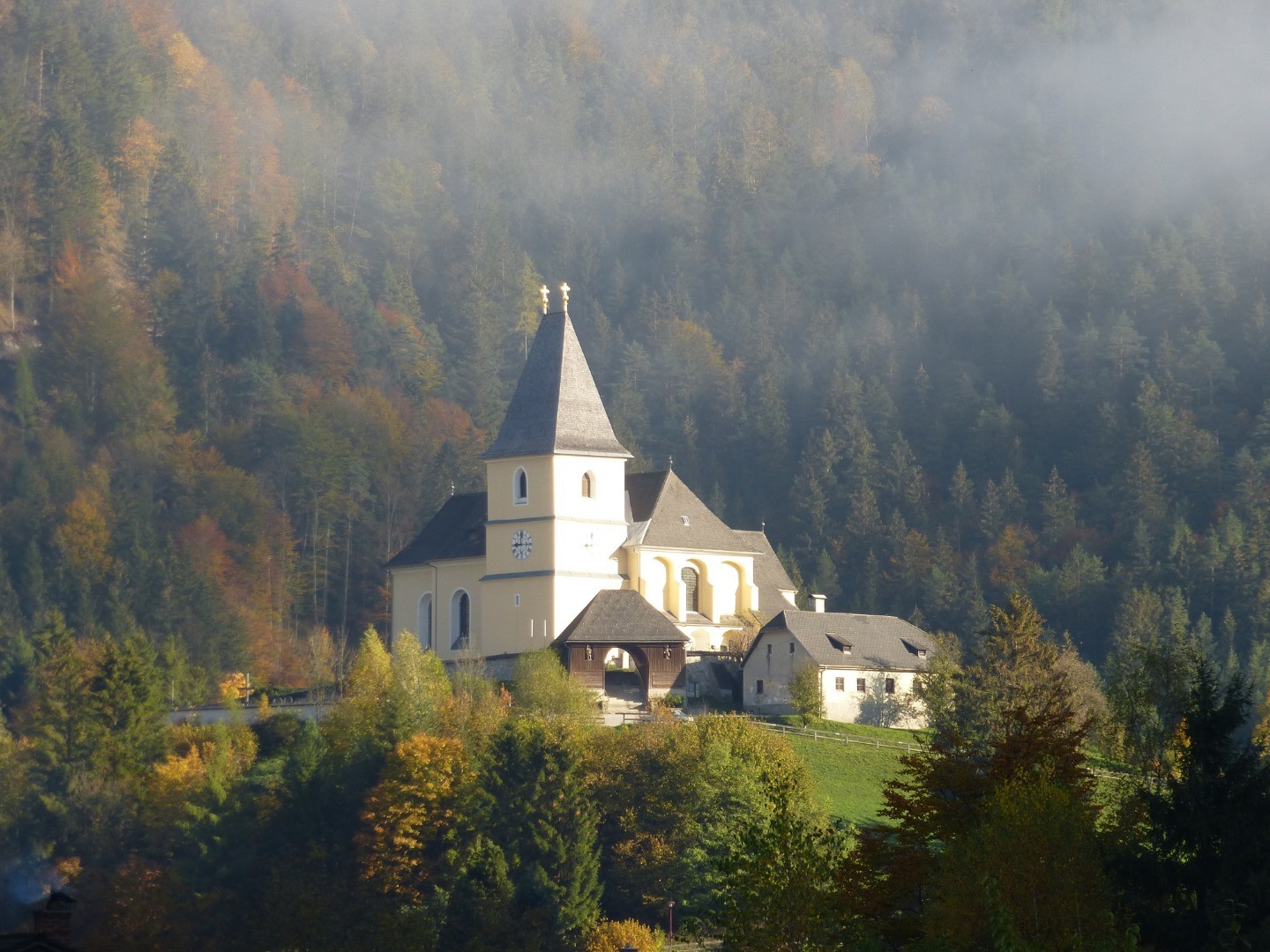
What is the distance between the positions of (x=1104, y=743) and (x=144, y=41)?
10012cm

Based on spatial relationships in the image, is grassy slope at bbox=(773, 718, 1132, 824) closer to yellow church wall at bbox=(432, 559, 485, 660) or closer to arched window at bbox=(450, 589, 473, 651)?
yellow church wall at bbox=(432, 559, 485, 660)

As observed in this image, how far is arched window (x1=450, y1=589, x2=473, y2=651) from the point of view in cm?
7362

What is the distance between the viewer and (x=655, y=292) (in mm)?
140750

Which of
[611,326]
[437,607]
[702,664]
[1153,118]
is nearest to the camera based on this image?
[702,664]

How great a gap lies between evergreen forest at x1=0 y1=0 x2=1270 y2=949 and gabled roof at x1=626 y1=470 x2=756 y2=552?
333 inches

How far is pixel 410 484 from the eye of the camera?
109 metres

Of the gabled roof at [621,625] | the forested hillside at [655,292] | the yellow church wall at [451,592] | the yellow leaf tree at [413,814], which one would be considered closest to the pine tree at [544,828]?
the yellow leaf tree at [413,814]

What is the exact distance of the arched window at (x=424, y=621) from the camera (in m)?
75.6

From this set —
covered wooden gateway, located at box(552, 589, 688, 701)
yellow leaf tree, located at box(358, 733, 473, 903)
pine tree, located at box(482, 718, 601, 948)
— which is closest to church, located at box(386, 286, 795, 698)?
covered wooden gateway, located at box(552, 589, 688, 701)

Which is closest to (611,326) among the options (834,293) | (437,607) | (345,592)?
(834,293)

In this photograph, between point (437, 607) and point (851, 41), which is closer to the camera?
point (437, 607)

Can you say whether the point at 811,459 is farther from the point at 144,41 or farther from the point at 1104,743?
the point at 1104,743

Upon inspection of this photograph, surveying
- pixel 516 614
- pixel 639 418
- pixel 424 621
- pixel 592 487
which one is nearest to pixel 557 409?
pixel 592 487

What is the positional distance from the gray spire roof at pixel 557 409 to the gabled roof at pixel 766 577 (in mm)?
7285
